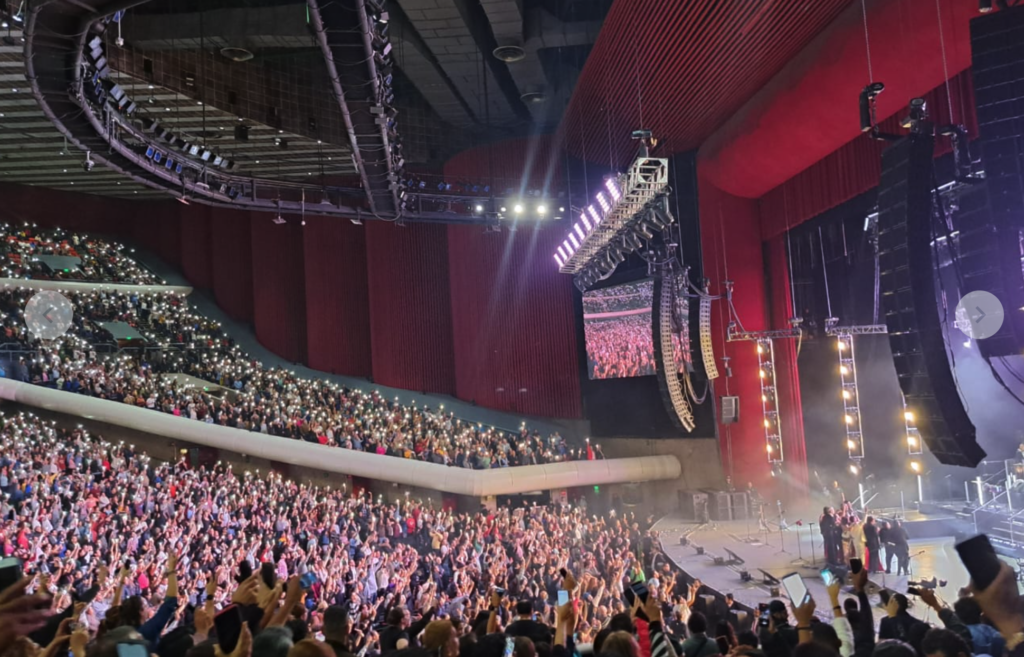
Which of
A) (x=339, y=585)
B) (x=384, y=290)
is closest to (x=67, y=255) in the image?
(x=384, y=290)

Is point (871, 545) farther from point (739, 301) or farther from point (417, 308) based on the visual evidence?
point (417, 308)

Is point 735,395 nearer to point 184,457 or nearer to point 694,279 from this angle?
point 694,279

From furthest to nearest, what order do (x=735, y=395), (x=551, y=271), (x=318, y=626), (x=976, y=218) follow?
(x=551, y=271), (x=735, y=395), (x=318, y=626), (x=976, y=218)

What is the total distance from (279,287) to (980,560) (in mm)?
25658

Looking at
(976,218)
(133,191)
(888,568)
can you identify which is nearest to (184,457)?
(133,191)

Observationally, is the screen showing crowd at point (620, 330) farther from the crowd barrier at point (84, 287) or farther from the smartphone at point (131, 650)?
the smartphone at point (131, 650)

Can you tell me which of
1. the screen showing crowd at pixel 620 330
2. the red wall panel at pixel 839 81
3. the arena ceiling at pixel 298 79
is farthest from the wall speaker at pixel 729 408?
the arena ceiling at pixel 298 79

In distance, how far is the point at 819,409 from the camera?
18266mm

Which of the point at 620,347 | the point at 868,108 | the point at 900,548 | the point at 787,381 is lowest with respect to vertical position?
the point at 900,548

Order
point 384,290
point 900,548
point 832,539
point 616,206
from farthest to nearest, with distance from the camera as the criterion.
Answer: point 384,290, point 616,206, point 832,539, point 900,548

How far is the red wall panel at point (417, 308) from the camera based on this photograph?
Answer: 80.1 feet

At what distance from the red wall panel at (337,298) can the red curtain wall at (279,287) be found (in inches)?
34.0

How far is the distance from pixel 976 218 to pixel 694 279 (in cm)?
1081

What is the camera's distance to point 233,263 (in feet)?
90.0
